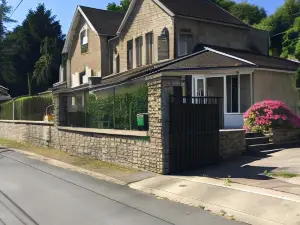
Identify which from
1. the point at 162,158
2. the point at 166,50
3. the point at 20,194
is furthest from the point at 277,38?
the point at 20,194

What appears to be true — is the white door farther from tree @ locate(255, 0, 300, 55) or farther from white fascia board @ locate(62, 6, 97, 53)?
tree @ locate(255, 0, 300, 55)

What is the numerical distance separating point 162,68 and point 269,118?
5.70 metres

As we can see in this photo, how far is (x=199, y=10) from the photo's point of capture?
2542 cm

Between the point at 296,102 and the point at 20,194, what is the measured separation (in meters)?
15.4

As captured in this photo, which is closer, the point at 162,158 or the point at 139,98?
the point at 162,158

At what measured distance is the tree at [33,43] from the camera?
56.1m

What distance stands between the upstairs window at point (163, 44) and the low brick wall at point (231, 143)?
413 inches

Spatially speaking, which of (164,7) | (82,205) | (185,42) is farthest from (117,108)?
(164,7)

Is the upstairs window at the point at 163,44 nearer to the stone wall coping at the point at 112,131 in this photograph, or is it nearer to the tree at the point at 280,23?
the stone wall coping at the point at 112,131

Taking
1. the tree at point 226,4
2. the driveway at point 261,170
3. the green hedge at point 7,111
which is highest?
the tree at point 226,4

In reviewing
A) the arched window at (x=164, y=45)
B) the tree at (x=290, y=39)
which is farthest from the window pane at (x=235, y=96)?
the tree at (x=290, y=39)

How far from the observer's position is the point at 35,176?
12164 mm

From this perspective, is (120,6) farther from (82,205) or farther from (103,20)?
(82,205)

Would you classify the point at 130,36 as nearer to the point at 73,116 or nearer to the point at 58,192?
the point at 73,116
